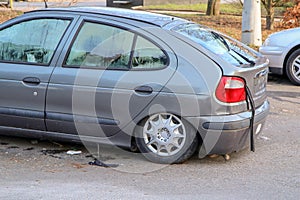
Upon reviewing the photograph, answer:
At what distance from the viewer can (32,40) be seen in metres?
5.73

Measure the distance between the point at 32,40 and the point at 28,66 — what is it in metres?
0.30

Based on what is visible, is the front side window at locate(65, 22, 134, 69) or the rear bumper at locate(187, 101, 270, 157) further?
the front side window at locate(65, 22, 134, 69)

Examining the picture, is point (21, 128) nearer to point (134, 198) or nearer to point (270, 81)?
point (134, 198)

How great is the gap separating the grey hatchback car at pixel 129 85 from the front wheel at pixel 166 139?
0.01m

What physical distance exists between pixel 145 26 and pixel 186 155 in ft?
4.63

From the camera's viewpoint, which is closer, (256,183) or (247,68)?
(256,183)

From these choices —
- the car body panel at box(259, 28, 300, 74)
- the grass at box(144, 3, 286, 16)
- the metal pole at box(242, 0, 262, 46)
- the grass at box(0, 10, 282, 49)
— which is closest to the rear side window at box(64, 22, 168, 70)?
the car body panel at box(259, 28, 300, 74)

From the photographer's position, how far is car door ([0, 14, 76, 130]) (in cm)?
558

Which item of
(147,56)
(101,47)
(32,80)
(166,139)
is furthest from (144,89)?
(32,80)

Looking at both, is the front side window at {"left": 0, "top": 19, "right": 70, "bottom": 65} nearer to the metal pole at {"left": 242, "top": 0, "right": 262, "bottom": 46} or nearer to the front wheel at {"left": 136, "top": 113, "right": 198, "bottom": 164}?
the front wheel at {"left": 136, "top": 113, "right": 198, "bottom": 164}

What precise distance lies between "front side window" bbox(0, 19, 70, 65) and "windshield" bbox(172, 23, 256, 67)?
1288 mm

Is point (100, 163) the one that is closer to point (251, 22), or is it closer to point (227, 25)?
point (251, 22)

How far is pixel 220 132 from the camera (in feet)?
17.1

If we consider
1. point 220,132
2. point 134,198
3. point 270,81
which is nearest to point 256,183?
point 220,132
